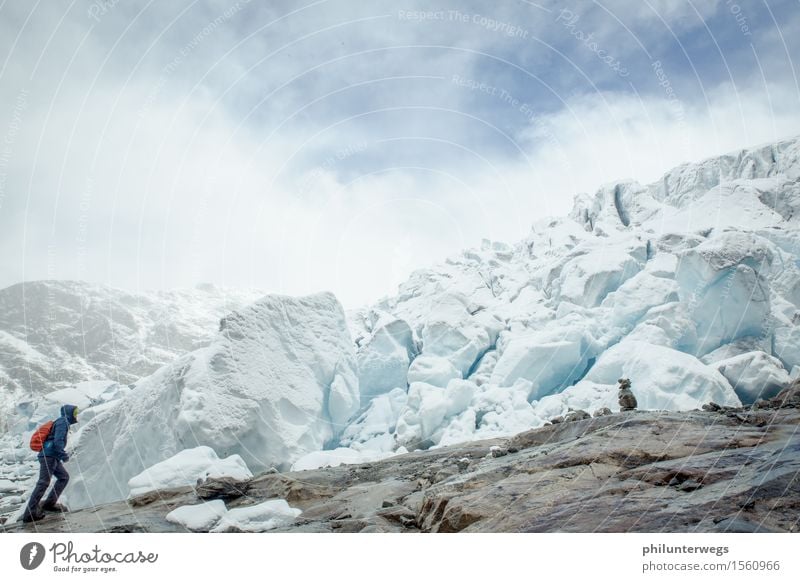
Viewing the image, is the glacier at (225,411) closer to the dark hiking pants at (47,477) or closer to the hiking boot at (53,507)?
the hiking boot at (53,507)

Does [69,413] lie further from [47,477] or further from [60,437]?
[47,477]

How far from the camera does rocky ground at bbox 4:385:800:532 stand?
4.11 metres

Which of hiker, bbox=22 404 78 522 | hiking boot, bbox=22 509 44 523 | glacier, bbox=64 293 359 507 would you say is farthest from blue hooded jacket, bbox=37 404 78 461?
glacier, bbox=64 293 359 507

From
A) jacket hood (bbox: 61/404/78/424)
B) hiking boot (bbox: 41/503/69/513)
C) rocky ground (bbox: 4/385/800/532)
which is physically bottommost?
rocky ground (bbox: 4/385/800/532)

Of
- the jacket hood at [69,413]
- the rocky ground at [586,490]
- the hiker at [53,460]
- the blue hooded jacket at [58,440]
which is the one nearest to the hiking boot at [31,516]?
the hiker at [53,460]

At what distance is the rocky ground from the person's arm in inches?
34.7

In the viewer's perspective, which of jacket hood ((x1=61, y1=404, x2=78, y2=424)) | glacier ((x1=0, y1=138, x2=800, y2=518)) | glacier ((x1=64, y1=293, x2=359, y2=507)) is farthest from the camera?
glacier ((x1=0, y1=138, x2=800, y2=518))

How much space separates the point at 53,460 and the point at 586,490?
6.36 m

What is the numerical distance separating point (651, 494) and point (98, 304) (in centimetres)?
6516

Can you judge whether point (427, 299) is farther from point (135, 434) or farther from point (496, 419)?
point (135, 434)

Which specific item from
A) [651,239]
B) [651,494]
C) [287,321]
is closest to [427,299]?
[651,239]

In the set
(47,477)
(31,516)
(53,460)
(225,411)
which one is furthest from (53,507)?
(225,411)

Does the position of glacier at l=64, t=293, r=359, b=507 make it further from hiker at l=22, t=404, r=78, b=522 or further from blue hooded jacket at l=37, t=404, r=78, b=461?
blue hooded jacket at l=37, t=404, r=78, b=461

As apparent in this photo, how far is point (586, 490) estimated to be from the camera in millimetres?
4988
